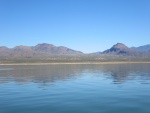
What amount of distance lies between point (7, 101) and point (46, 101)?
437cm

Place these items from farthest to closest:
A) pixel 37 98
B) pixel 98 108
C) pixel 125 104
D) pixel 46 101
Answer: pixel 37 98 < pixel 46 101 < pixel 125 104 < pixel 98 108

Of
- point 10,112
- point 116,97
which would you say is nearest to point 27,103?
point 10,112

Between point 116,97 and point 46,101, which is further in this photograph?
point 116,97

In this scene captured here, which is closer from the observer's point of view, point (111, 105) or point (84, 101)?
point (111, 105)

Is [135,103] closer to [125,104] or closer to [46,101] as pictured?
[125,104]

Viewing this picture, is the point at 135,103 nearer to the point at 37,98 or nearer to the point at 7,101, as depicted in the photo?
the point at 37,98

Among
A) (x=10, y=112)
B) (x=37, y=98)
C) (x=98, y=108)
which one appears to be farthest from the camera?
(x=37, y=98)

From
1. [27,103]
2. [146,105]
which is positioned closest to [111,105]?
[146,105]

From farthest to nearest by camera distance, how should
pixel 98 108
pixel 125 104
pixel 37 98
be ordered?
pixel 37 98
pixel 125 104
pixel 98 108

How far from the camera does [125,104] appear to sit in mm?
27062

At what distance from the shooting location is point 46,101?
29.2 metres

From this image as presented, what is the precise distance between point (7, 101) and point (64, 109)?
779 cm

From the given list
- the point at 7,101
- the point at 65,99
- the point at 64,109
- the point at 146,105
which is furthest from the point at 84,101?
the point at 7,101

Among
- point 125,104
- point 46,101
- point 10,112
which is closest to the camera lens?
point 10,112
